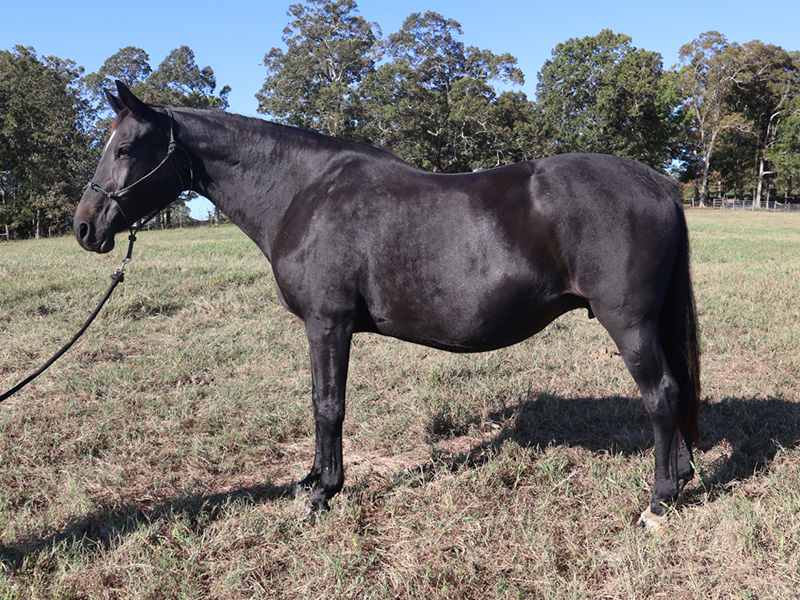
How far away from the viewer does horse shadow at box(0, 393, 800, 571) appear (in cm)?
303

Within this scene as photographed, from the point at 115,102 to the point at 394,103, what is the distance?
36294 millimetres

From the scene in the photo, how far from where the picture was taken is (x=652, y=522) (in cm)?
298

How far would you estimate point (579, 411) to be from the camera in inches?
180

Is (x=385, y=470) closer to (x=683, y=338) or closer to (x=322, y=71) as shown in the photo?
(x=683, y=338)

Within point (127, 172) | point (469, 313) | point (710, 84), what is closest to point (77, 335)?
point (127, 172)

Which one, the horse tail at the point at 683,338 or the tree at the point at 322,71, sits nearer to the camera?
the horse tail at the point at 683,338

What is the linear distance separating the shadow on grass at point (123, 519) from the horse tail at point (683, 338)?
256 cm

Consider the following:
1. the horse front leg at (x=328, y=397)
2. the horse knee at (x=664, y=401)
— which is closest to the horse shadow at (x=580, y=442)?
the horse front leg at (x=328, y=397)

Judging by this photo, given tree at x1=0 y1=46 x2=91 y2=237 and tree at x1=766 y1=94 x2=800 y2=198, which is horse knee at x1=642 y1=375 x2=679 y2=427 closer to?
tree at x1=0 y1=46 x2=91 y2=237

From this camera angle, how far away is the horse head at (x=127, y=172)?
10.2 feet

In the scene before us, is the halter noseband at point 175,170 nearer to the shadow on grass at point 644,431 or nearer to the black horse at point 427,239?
the black horse at point 427,239

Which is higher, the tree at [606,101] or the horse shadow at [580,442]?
the tree at [606,101]

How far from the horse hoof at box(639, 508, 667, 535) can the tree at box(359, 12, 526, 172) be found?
3426cm

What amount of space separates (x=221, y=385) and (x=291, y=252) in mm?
2569
